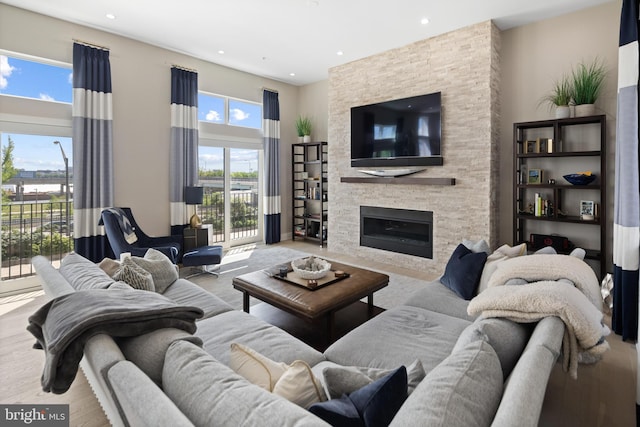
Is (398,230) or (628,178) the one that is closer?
(628,178)

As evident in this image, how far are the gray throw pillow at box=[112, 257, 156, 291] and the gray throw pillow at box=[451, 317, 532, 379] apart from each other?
199 centimetres

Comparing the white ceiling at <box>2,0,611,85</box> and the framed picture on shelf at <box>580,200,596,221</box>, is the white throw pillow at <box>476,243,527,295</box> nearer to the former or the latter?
the framed picture on shelf at <box>580,200,596,221</box>

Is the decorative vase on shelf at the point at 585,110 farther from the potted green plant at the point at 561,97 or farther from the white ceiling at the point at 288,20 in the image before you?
the white ceiling at the point at 288,20

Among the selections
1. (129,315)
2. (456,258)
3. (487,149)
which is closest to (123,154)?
(129,315)

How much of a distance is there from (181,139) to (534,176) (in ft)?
16.0

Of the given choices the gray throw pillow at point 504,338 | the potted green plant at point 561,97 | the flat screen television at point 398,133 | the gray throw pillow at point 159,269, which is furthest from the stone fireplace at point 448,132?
the gray throw pillow at point 159,269

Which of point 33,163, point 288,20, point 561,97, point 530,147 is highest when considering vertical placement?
point 288,20

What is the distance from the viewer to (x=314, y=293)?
267 cm

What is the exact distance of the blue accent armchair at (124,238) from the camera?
3830 millimetres

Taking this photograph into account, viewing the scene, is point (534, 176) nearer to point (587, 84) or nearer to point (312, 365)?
point (587, 84)

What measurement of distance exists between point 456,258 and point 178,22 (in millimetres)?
4184

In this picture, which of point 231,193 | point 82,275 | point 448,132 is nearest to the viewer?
point 82,275

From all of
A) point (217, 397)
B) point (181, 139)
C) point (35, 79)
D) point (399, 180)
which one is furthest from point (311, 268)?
point (35, 79)

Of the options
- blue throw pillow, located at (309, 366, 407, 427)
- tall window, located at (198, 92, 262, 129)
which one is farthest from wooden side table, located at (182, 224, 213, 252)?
blue throw pillow, located at (309, 366, 407, 427)
